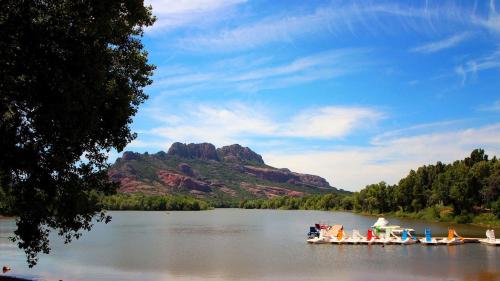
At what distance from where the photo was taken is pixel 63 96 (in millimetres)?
19641

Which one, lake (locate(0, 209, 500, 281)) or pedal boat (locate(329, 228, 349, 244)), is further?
pedal boat (locate(329, 228, 349, 244))

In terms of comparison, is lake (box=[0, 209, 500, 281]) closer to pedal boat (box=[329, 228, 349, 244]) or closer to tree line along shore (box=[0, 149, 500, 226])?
pedal boat (box=[329, 228, 349, 244])

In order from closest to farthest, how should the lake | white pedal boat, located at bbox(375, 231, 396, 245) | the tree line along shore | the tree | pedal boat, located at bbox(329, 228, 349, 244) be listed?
1. the tree
2. the lake
3. white pedal boat, located at bbox(375, 231, 396, 245)
4. pedal boat, located at bbox(329, 228, 349, 244)
5. the tree line along shore

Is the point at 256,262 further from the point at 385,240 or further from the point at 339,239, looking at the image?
the point at 385,240

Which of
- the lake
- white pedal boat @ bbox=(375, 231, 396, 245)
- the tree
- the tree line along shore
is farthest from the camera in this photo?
the tree line along shore

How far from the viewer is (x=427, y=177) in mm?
169875

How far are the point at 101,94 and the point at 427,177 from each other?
164180 mm

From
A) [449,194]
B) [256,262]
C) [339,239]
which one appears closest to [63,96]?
[256,262]

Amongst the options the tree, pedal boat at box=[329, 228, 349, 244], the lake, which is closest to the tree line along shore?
the lake

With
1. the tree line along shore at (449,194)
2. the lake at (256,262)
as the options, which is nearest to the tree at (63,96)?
the lake at (256,262)

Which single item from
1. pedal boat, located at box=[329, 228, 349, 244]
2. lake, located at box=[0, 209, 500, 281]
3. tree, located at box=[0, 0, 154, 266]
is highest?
tree, located at box=[0, 0, 154, 266]

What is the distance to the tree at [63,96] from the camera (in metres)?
19.4

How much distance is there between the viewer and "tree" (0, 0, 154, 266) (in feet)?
63.6

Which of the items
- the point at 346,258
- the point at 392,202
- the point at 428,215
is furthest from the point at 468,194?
the point at 346,258
